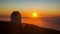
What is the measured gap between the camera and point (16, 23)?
259 inches

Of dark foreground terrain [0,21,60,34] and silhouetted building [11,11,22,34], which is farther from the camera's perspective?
dark foreground terrain [0,21,60,34]

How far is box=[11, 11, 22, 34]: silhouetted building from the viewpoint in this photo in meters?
6.07

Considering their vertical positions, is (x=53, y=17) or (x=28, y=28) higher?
(x=53, y=17)

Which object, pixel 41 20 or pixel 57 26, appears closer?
pixel 57 26

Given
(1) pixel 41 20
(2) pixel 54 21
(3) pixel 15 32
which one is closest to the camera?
(3) pixel 15 32

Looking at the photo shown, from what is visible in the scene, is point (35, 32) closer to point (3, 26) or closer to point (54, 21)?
point (54, 21)

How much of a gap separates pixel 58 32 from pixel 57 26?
25 cm

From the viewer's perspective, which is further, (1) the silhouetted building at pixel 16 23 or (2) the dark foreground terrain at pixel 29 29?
(2) the dark foreground terrain at pixel 29 29

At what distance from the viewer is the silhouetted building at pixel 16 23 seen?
6.07 metres

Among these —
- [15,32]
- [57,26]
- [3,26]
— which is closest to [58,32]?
[57,26]

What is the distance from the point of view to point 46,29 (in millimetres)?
6465

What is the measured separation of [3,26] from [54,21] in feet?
7.10

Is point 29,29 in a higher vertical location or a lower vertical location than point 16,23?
lower

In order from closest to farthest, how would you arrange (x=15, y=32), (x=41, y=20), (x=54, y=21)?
(x=15, y=32) < (x=54, y=21) < (x=41, y=20)
